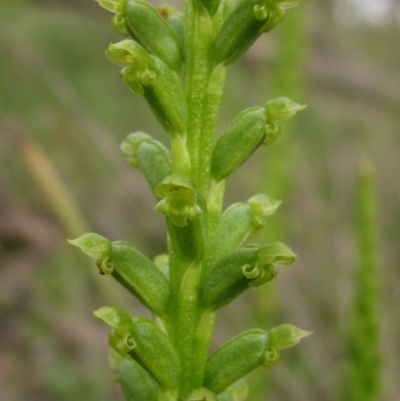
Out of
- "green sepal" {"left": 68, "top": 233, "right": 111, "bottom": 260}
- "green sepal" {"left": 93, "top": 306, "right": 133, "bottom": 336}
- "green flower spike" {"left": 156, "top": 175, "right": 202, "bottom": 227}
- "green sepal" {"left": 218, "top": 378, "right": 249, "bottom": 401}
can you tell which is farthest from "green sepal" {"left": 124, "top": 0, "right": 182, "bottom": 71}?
"green sepal" {"left": 218, "top": 378, "right": 249, "bottom": 401}

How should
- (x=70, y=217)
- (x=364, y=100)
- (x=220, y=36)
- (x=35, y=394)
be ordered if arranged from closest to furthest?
(x=220, y=36), (x=70, y=217), (x=35, y=394), (x=364, y=100)

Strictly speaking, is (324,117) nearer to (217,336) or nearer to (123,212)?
(123,212)

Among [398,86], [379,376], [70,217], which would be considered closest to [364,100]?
[398,86]

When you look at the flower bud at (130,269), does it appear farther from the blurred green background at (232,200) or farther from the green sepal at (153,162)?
the blurred green background at (232,200)

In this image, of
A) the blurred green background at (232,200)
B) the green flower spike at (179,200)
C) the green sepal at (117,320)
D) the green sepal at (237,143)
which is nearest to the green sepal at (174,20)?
the green sepal at (237,143)

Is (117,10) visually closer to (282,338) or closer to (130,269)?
(130,269)

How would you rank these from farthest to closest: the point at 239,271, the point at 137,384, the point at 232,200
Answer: the point at 232,200, the point at 137,384, the point at 239,271

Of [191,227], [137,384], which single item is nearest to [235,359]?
[137,384]
